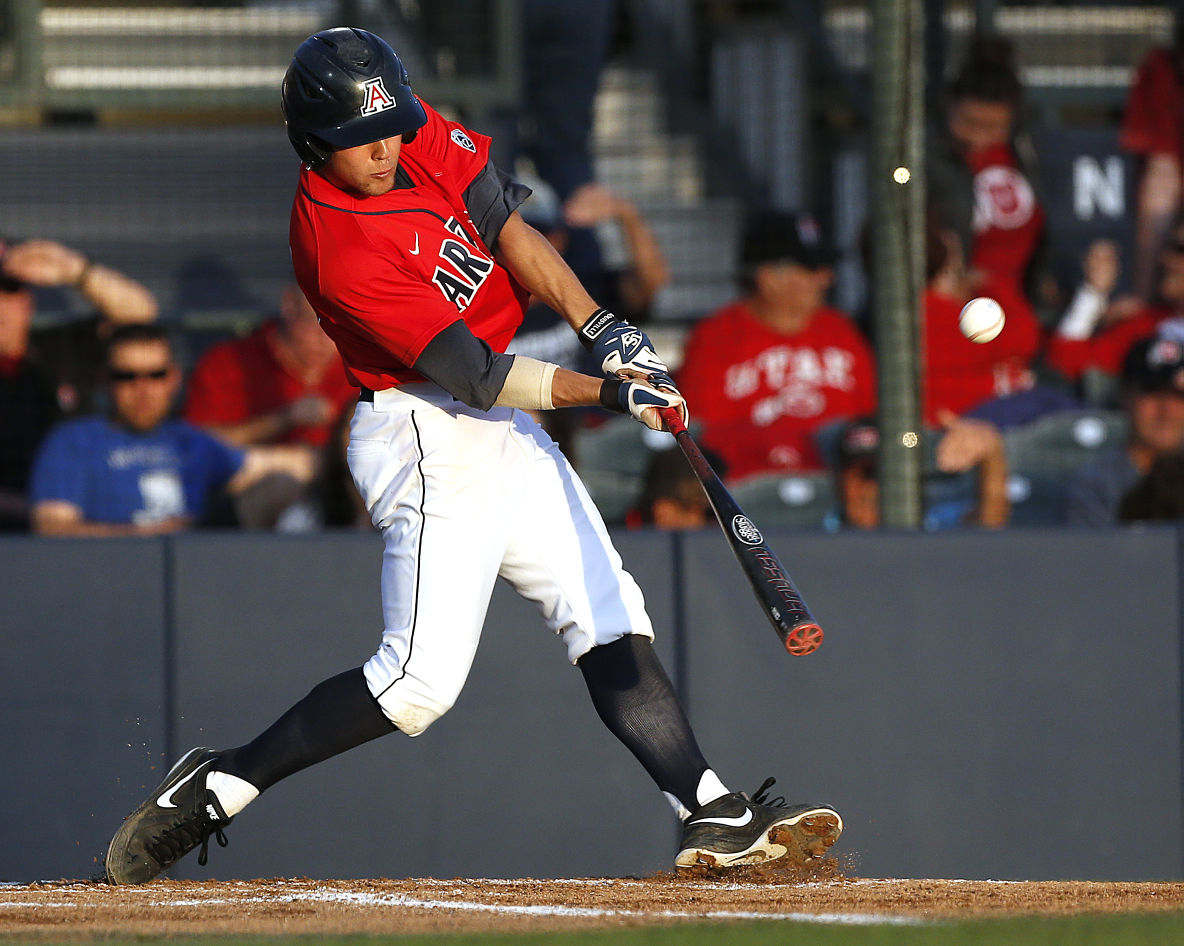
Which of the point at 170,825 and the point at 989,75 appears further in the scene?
the point at 989,75

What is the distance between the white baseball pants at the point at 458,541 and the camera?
331 cm

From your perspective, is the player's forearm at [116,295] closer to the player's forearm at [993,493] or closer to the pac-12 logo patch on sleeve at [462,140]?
the pac-12 logo patch on sleeve at [462,140]

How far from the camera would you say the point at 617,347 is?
3346 millimetres

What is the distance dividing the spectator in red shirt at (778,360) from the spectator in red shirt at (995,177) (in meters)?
0.54

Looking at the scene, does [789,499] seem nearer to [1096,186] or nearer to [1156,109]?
[1096,186]

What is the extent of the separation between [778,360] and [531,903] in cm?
273

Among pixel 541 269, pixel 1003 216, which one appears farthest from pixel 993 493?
pixel 541 269

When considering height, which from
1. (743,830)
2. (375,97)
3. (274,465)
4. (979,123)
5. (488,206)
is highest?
(375,97)

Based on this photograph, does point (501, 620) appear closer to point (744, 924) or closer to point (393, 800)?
point (393, 800)

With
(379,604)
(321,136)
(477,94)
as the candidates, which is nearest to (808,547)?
(379,604)

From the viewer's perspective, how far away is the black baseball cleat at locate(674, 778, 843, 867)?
3.32 metres

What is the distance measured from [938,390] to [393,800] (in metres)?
2.28

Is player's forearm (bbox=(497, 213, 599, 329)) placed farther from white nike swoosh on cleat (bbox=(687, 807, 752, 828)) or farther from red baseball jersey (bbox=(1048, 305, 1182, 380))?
red baseball jersey (bbox=(1048, 305, 1182, 380))

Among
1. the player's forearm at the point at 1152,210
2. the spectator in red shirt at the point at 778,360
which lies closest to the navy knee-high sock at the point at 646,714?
the spectator in red shirt at the point at 778,360
